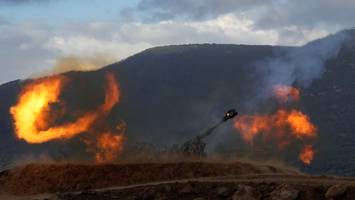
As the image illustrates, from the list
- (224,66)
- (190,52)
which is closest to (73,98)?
(224,66)

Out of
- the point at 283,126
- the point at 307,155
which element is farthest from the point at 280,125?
the point at 307,155

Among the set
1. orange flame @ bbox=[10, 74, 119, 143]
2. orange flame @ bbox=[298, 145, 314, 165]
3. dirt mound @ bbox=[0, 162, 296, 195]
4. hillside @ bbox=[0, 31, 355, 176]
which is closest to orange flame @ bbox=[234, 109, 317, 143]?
orange flame @ bbox=[298, 145, 314, 165]

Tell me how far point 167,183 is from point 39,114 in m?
26.0

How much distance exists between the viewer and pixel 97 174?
4506 cm

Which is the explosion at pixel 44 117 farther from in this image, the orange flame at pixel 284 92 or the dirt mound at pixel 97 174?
the orange flame at pixel 284 92

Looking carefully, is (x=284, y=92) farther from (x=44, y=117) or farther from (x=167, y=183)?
(x=167, y=183)

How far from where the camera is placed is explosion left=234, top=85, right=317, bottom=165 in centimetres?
8056

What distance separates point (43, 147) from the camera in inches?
3492

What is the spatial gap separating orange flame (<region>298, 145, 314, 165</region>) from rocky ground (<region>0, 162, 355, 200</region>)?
3451 cm

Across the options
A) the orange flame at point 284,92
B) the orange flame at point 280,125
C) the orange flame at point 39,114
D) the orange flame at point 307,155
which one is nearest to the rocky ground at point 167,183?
the orange flame at point 39,114

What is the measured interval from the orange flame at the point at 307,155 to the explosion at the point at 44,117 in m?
26.0

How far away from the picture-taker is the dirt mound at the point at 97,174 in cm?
4403

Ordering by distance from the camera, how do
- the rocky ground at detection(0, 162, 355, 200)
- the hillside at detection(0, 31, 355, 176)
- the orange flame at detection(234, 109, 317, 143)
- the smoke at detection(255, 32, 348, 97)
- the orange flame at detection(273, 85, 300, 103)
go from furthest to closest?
the smoke at detection(255, 32, 348, 97) < the orange flame at detection(273, 85, 300, 103) < the hillside at detection(0, 31, 355, 176) < the orange flame at detection(234, 109, 317, 143) < the rocky ground at detection(0, 162, 355, 200)

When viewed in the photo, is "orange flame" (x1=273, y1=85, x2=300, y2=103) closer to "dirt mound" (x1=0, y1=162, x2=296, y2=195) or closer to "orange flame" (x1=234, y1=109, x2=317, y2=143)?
"orange flame" (x1=234, y1=109, x2=317, y2=143)
